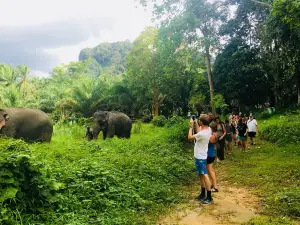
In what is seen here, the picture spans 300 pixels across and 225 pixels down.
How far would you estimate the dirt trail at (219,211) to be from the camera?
4.65 meters

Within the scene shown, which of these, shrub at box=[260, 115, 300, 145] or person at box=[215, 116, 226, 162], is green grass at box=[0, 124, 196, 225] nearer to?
person at box=[215, 116, 226, 162]

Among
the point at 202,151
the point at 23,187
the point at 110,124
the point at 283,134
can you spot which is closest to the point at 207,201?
the point at 202,151

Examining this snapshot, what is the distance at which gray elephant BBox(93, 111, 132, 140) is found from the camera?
503 inches

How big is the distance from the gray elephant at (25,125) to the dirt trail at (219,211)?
255 inches

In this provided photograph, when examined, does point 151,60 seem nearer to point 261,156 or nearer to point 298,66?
point 298,66

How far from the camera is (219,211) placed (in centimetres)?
510

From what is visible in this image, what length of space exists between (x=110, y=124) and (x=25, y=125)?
3.88m

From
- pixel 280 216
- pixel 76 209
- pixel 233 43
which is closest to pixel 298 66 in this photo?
pixel 233 43

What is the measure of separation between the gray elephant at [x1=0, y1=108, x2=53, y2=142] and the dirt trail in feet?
21.3

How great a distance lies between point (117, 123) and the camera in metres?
13.9

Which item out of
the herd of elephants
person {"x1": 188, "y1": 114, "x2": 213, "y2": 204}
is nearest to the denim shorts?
person {"x1": 188, "y1": 114, "x2": 213, "y2": 204}

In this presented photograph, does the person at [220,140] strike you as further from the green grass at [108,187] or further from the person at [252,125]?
the person at [252,125]

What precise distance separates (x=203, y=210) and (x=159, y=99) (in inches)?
987

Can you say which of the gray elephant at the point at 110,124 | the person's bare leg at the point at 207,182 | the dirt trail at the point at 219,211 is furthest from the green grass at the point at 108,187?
the gray elephant at the point at 110,124
